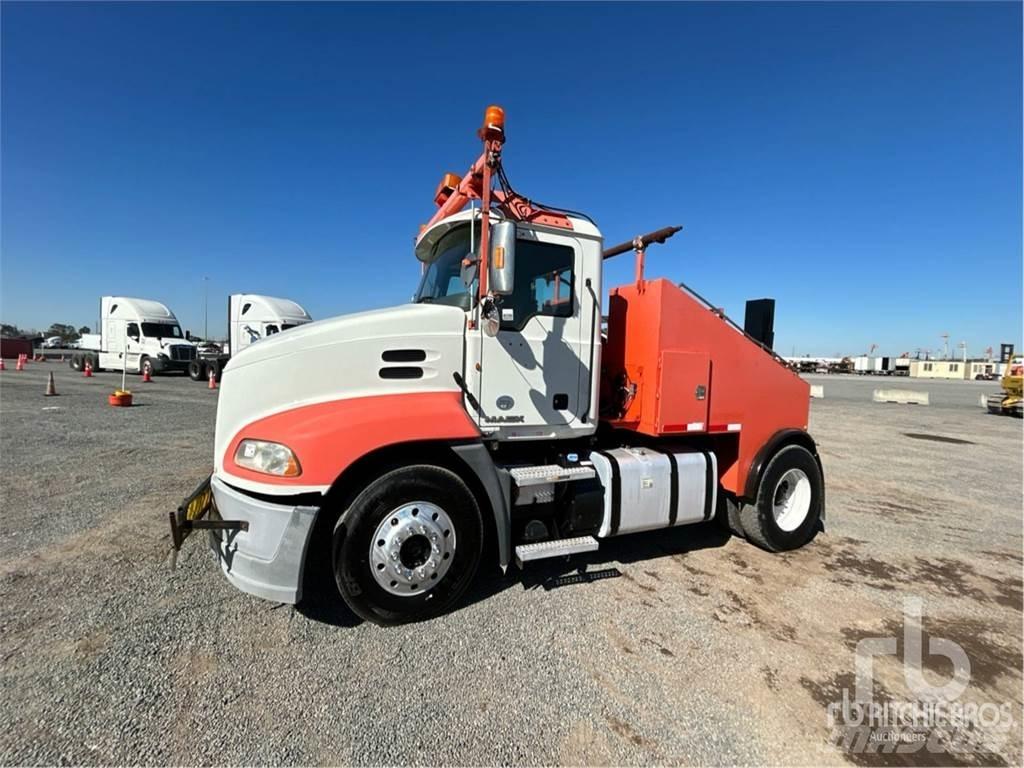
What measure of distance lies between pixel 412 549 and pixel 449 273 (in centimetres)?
221

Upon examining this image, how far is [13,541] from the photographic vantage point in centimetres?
426

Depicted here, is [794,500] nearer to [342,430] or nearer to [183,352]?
[342,430]

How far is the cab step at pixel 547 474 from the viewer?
12.2ft

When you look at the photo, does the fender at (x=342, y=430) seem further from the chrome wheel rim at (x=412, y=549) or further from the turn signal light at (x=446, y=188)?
the turn signal light at (x=446, y=188)

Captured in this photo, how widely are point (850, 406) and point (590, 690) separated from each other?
2297 centimetres

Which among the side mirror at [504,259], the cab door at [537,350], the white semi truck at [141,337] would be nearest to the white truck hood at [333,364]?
the cab door at [537,350]

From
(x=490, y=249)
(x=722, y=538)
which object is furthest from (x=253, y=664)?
(x=722, y=538)

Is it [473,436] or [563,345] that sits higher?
[563,345]

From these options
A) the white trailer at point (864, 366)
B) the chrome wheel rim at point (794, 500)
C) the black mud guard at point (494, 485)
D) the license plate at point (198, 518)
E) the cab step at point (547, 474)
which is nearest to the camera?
the license plate at point (198, 518)

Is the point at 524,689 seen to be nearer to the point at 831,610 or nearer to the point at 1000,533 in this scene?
the point at 831,610

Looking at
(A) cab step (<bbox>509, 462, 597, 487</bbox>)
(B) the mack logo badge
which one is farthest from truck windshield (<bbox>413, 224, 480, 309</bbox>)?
(A) cab step (<bbox>509, 462, 597, 487</bbox>)

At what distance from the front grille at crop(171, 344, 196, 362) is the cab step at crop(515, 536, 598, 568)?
83.8 ft

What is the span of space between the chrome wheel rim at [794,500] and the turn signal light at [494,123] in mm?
4344

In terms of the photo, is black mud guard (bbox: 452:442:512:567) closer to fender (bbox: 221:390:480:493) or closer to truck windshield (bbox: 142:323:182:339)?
fender (bbox: 221:390:480:493)
